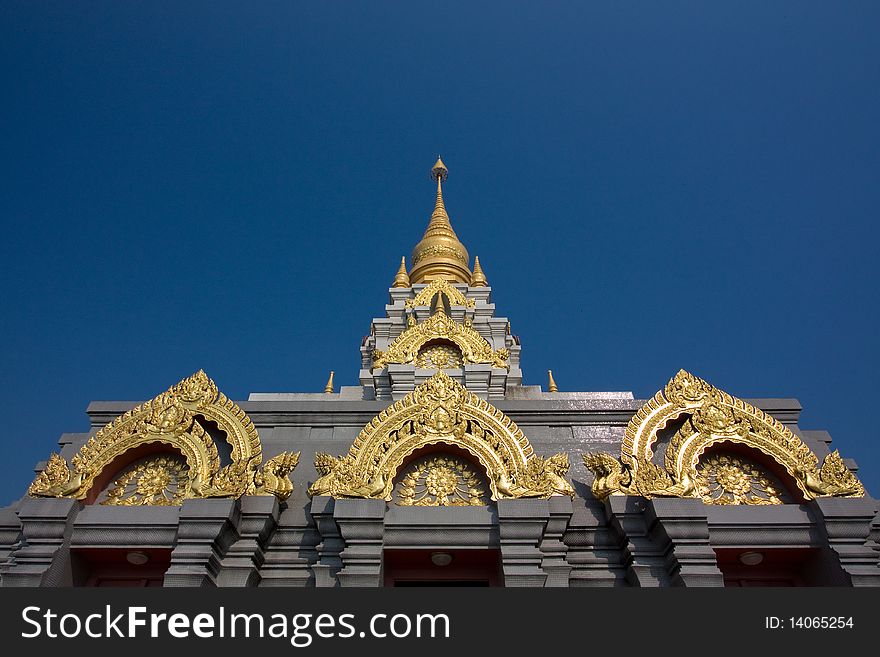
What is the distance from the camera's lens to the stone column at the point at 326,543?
9.90 meters

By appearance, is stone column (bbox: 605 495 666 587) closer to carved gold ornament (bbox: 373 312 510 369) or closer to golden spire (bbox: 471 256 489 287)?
carved gold ornament (bbox: 373 312 510 369)

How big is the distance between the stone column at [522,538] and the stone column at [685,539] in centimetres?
169

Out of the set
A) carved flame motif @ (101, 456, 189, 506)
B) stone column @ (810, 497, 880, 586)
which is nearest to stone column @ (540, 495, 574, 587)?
stone column @ (810, 497, 880, 586)

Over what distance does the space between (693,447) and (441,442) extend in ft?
13.6

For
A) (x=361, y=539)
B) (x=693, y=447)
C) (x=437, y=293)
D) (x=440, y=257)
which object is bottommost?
(x=361, y=539)

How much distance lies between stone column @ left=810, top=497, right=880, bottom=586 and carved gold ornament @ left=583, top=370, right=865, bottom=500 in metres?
0.18

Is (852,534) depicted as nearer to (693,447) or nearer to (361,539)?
(693,447)

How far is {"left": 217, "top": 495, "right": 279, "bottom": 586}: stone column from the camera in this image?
9.94 m

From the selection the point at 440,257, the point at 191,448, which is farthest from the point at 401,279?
the point at 191,448

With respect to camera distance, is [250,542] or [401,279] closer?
[250,542]

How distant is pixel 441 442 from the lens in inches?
424

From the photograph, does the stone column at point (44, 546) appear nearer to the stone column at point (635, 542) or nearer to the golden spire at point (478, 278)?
the stone column at point (635, 542)

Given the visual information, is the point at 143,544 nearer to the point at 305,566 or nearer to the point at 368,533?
the point at 305,566

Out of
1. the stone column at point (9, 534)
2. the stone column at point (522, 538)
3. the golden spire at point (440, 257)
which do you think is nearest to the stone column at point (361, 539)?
the stone column at point (522, 538)
